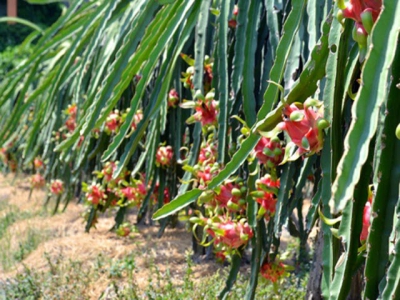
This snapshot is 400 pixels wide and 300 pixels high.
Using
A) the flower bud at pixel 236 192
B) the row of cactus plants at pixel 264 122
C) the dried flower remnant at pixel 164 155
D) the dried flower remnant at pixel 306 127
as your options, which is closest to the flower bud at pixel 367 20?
the row of cactus plants at pixel 264 122

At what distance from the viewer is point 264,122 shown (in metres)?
1.39

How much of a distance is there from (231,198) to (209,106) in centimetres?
40

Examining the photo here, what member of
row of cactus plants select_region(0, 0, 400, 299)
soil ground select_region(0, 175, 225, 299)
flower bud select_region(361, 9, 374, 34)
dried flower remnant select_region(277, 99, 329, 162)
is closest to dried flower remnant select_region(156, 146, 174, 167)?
row of cactus plants select_region(0, 0, 400, 299)

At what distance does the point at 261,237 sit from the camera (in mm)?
2088

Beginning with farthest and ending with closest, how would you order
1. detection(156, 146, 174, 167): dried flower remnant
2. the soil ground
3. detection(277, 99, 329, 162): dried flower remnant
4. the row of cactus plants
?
the soil ground, detection(156, 146, 174, 167): dried flower remnant, detection(277, 99, 329, 162): dried flower remnant, the row of cactus plants

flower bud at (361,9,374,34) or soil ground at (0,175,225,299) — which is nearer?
flower bud at (361,9,374,34)

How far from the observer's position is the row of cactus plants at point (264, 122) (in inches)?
41.1

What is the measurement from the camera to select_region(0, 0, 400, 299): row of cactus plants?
1045 millimetres

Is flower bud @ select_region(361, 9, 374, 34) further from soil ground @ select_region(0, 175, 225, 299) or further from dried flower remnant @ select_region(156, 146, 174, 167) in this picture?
soil ground @ select_region(0, 175, 225, 299)

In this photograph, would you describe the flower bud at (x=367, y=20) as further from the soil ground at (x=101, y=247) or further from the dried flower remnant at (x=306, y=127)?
the soil ground at (x=101, y=247)

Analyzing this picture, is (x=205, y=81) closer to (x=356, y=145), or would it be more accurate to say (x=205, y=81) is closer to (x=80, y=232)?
(x=356, y=145)

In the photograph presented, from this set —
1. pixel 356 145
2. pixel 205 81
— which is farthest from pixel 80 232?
pixel 356 145

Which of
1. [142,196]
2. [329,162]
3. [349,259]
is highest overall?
[329,162]

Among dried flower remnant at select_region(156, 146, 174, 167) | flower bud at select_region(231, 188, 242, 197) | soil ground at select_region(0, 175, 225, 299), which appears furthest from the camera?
soil ground at select_region(0, 175, 225, 299)
